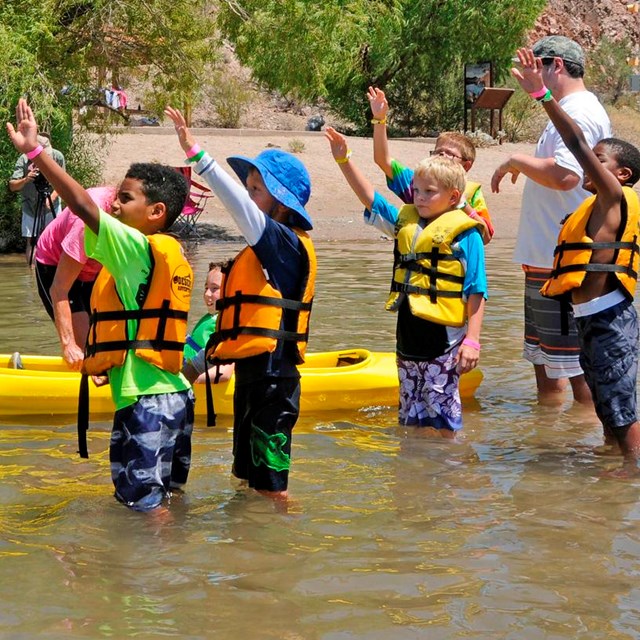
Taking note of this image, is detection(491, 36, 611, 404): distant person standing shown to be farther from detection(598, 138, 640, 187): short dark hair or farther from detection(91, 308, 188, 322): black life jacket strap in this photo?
detection(91, 308, 188, 322): black life jacket strap

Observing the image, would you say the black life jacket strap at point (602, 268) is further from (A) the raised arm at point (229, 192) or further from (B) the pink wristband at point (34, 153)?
(B) the pink wristband at point (34, 153)

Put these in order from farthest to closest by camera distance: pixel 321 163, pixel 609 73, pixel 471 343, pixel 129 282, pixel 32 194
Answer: pixel 609 73
pixel 321 163
pixel 32 194
pixel 471 343
pixel 129 282

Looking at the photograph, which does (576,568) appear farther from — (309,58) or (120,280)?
(309,58)

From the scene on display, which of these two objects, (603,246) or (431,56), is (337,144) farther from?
(431,56)

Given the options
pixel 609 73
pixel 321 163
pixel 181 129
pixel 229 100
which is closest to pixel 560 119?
pixel 181 129

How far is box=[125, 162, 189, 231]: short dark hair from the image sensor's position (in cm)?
404

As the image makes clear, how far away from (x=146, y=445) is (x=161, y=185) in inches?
35.6

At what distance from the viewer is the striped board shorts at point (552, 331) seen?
5.89 m

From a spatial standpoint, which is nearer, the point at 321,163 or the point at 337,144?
the point at 337,144

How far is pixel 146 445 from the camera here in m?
3.96

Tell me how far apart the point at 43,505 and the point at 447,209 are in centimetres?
221

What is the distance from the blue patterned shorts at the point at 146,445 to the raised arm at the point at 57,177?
2.13 ft

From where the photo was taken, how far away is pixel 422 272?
5285 millimetres

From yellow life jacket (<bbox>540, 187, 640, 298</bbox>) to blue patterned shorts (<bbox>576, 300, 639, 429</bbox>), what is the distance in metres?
0.13
